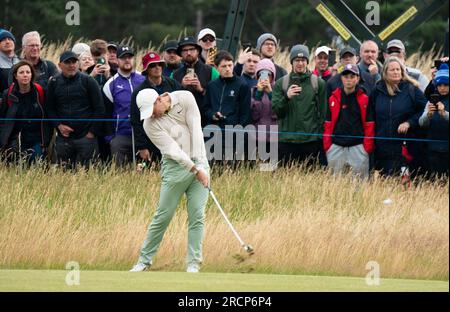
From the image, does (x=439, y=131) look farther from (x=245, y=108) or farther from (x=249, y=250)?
(x=249, y=250)

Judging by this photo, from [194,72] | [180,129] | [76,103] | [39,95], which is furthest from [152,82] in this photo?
[180,129]

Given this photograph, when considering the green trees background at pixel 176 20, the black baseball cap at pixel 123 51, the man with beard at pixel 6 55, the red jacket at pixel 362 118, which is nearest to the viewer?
the red jacket at pixel 362 118

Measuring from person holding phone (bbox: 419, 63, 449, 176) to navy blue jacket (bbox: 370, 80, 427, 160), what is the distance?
23cm

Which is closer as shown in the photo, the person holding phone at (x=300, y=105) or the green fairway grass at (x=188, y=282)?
the green fairway grass at (x=188, y=282)

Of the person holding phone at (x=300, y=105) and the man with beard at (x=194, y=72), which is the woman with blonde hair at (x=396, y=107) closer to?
the person holding phone at (x=300, y=105)

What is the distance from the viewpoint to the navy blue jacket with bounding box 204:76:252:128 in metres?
18.3

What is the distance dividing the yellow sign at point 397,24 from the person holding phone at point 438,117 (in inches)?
129

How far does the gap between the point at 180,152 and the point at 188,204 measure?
679 millimetres

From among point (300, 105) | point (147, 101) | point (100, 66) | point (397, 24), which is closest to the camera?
point (147, 101)

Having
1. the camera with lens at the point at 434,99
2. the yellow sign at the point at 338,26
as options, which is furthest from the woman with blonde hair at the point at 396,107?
the yellow sign at the point at 338,26

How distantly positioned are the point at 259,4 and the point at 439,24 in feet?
22.3

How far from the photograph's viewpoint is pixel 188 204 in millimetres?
15227

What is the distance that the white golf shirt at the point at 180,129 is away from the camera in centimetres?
1501
